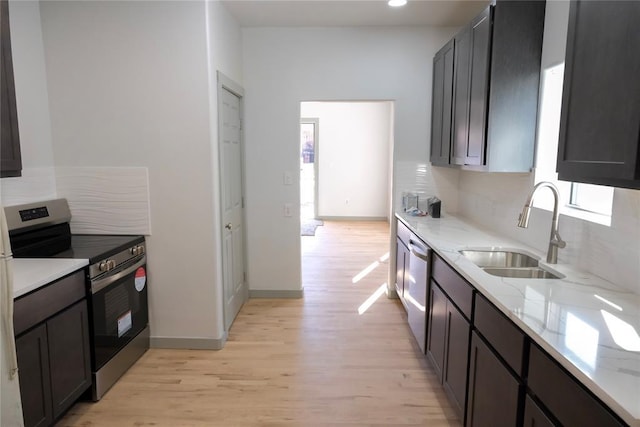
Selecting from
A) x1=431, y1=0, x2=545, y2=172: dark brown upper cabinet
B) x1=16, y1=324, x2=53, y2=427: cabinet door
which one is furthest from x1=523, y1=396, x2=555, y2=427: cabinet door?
x1=16, y1=324, x2=53, y2=427: cabinet door

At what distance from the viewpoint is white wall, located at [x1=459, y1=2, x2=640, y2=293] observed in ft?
5.82

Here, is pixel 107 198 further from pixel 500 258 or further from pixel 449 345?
pixel 500 258

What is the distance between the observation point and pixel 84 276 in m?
2.33

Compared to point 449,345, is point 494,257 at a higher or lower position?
higher

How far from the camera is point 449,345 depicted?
7.42 feet

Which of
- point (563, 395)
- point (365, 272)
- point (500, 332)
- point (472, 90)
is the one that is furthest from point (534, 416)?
point (365, 272)

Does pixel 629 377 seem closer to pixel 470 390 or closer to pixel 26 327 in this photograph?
pixel 470 390

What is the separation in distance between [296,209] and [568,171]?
9.04 feet

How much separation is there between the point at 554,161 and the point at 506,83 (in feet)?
1.93

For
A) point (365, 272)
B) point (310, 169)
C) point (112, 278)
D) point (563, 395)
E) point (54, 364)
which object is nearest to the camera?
point (563, 395)

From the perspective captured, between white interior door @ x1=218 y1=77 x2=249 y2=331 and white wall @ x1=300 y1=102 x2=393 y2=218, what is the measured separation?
5119mm

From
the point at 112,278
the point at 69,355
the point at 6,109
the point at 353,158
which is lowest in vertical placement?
the point at 69,355

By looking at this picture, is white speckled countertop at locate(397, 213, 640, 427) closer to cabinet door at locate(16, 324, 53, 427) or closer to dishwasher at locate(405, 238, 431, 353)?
dishwasher at locate(405, 238, 431, 353)

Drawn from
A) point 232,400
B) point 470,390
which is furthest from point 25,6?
point 470,390
